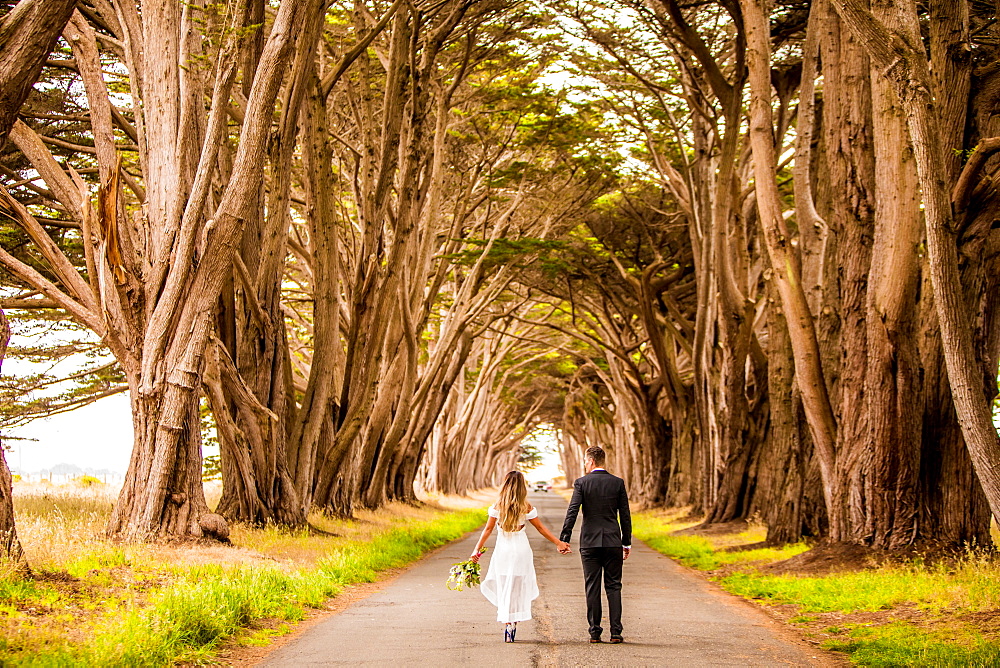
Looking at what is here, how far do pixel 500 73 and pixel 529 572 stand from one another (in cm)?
1482

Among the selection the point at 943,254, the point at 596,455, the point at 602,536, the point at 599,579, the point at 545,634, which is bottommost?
the point at 545,634

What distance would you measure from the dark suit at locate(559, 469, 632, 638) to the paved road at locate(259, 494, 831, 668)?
36cm

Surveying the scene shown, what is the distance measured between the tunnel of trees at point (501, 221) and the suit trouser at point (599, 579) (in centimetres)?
305

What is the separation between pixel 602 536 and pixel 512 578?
746 millimetres

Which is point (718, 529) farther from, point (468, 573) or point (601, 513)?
point (468, 573)

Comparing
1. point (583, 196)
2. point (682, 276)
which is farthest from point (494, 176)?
point (682, 276)

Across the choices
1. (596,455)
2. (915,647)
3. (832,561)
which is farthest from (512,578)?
(832,561)

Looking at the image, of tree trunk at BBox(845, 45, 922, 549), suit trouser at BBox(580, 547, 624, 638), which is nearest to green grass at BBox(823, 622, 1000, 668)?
suit trouser at BBox(580, 547, 624, 638)

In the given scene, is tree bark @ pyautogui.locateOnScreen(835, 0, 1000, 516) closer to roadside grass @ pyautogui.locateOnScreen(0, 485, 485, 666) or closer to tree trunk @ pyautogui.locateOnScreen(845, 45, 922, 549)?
tree trunk @ pyautogui.locateOnScreen(845, 45, 922, 549)

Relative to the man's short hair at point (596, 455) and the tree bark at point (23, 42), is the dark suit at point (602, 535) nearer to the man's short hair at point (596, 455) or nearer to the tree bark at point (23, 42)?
the man's short hair at point (596, 455)

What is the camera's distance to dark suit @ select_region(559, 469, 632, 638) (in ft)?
23.7

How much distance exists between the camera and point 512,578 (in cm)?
709

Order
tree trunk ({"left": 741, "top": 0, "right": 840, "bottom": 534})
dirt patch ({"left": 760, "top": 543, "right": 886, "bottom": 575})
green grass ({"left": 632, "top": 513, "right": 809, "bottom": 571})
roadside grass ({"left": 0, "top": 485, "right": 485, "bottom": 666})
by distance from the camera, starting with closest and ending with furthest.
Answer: roadside grass ({"left": 0, "top": 485, "right": 485, "bottom": 666}) < dirt patch ({"left": 760, "top": 543, "right": 886, "bottom": 575}) < tree trunk ({"left": 741, "top": 0, "right": 840, "bottom": 534}) < green grass ({"left": 632, "top": 513, "right": 809, "bottom": 571})

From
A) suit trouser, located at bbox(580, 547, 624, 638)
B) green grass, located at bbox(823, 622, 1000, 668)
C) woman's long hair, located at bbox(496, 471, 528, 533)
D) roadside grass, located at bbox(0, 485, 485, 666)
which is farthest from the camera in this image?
woman's long hair, located at bbox(496, 471, 528, 533)
